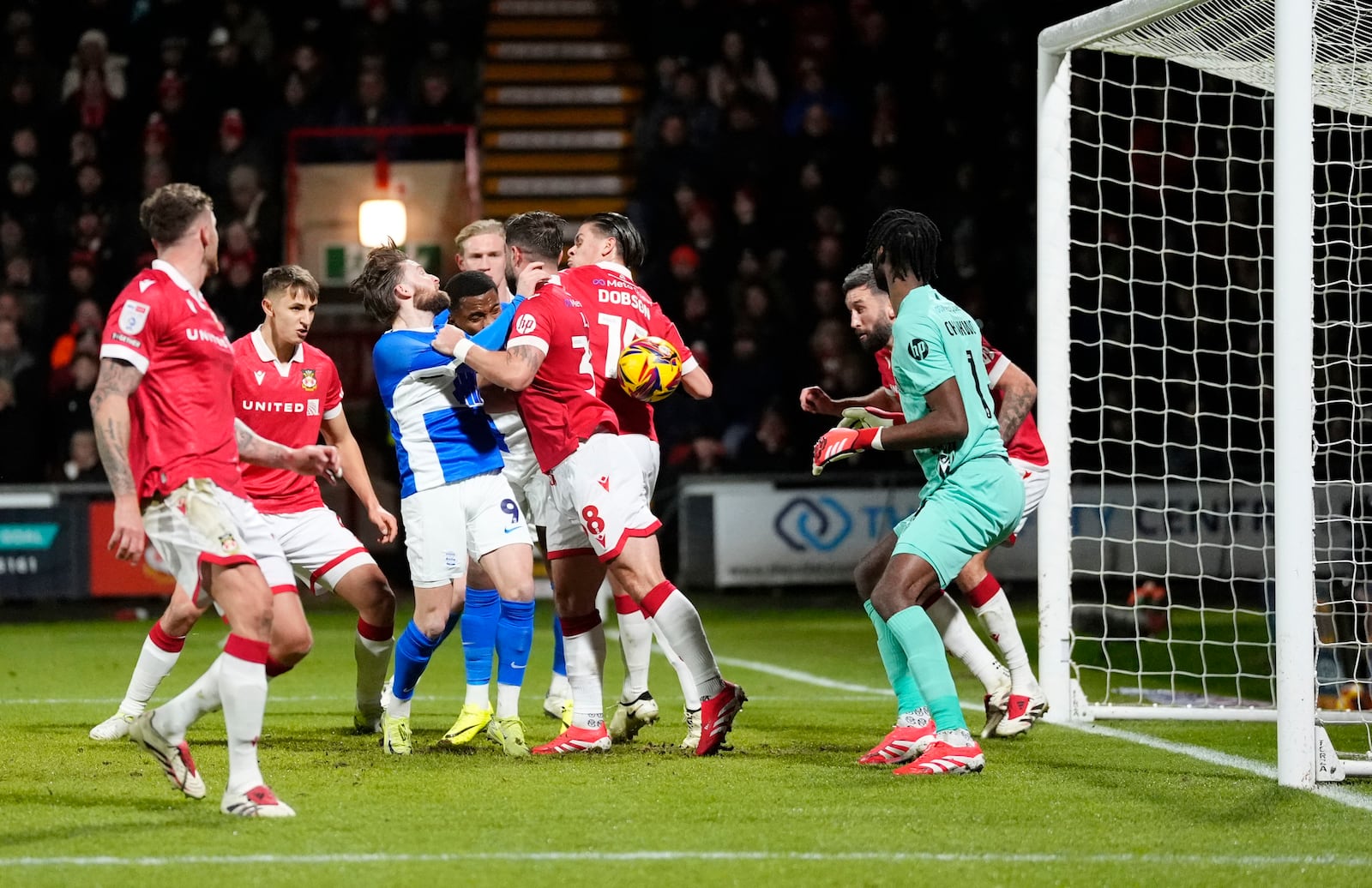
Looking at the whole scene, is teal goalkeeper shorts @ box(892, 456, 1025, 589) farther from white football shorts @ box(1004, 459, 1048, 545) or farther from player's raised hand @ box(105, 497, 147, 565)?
player's raised hand @ box(105, 497, 147, 565)

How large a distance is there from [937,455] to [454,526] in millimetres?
2060

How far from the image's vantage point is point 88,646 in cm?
1234

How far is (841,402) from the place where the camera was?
282 inches

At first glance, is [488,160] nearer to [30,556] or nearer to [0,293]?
[0,293]

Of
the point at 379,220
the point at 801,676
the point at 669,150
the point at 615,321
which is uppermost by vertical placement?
the point at 669,150

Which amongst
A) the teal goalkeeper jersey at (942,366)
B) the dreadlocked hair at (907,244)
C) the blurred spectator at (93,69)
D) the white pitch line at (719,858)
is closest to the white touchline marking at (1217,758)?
the white pitch line at (719,858)

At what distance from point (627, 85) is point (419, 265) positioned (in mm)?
15169

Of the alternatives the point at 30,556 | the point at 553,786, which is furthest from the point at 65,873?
the point at 30,556

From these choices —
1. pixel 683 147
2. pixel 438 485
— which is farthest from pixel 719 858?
→ pixel 683 147

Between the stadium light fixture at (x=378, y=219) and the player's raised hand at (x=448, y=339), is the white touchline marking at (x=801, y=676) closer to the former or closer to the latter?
the player's raised hand at (x=448, y=339)

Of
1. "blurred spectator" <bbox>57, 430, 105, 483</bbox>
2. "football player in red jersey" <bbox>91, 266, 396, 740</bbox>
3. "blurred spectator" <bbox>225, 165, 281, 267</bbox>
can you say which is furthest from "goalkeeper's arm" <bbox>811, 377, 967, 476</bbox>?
"blurred spectator" <bbox>225, 165, 281, 267</bbox>

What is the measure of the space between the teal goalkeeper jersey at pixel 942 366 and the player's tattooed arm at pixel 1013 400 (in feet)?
2.88

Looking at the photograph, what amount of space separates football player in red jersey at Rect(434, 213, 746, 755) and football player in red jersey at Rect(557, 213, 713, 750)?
69mm

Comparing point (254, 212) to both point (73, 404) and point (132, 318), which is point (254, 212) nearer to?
point (73, 404)
